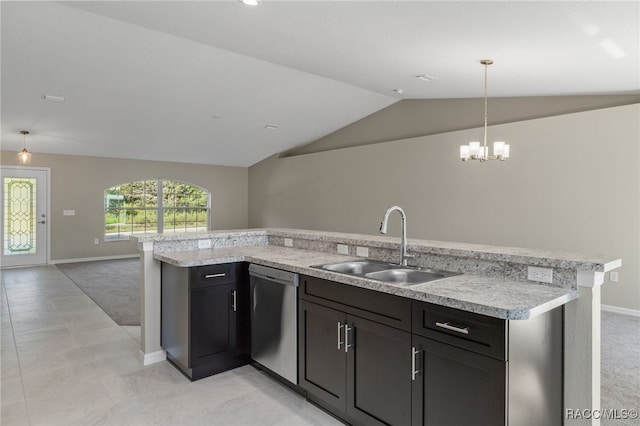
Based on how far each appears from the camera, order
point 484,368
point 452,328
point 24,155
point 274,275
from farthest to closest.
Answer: point 24,155 → point 274,275 → point 452,328 → point 484,368

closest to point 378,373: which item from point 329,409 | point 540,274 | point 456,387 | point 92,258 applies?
point 456,387

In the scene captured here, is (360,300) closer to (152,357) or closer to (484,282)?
(484,282)

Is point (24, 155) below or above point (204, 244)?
above

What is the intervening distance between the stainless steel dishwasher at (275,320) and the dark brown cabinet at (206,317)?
0.14 meters

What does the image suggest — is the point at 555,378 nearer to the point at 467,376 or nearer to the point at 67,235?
the point at 467,376

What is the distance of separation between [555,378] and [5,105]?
6906 millimetres

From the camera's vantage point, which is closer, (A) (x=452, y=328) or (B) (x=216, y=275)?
(A) (x=452, y=328)

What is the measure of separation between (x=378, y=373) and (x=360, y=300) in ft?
1.25

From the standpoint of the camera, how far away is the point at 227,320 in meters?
2.91

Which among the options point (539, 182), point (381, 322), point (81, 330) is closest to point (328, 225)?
point (539, 182)

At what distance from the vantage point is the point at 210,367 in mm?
Result: 2871

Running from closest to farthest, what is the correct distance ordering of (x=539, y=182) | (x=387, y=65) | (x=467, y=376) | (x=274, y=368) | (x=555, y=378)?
1. (x=467, y=376)
2. (x=555, y=378)
3. (x=274, y=368)
4. (x=387, y=65)
5. (x=539, y=182)

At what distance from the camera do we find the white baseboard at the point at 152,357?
310 centimetres

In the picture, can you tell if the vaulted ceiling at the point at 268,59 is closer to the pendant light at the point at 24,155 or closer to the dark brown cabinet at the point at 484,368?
the pendant light at the point at 24,155
